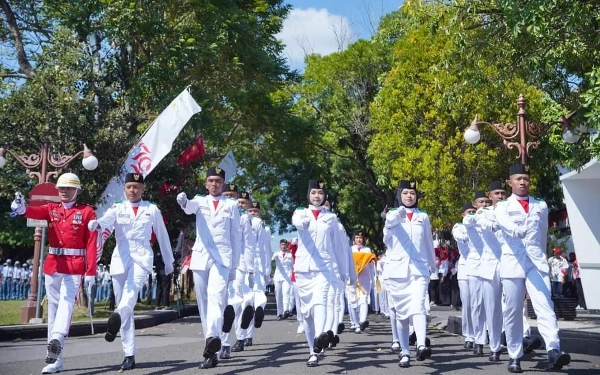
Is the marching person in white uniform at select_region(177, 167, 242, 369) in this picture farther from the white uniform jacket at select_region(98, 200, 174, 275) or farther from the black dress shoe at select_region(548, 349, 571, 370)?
the black dress shoe at select_region(548, 349, 571, 370)

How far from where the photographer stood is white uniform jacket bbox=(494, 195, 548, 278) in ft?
32.1

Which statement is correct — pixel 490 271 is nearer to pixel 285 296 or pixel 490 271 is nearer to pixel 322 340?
pixel 322 340

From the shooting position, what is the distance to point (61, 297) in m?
9.91

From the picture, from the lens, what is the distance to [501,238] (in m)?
10.1

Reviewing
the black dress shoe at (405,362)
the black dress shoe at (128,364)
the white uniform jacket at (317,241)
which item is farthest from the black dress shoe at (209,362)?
the black dress shoe at (405,362)

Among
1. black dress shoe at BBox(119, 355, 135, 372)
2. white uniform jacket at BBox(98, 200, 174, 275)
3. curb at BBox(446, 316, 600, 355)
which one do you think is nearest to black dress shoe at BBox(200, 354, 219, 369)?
black dress shoe at BBox(119, 355, 135, 372)

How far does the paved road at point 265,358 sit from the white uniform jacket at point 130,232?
1.26 m

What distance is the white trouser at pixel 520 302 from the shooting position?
9547 mm

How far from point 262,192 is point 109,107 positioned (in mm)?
33929

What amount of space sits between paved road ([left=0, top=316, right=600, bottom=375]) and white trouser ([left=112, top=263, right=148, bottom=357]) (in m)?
0.37

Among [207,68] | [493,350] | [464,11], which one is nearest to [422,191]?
[207,68]

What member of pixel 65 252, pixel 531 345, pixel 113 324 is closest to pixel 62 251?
pixel 65 252

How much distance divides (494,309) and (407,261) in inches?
54.7

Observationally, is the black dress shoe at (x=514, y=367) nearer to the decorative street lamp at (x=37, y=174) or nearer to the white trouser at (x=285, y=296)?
the decorative street lamp at (x=37, y=174)
